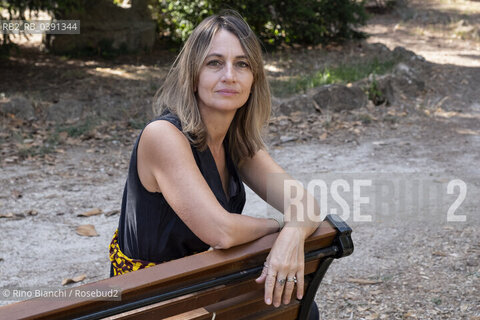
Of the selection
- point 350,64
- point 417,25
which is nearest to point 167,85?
point 350,64

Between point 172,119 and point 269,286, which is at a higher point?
point 172,119

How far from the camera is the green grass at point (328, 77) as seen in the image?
8.45 m

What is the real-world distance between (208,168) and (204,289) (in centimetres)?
72

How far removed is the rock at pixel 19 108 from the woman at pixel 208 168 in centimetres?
504

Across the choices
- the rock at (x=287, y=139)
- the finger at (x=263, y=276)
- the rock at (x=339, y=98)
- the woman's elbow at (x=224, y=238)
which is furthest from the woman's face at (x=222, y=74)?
the rock at (x=339, y=98)

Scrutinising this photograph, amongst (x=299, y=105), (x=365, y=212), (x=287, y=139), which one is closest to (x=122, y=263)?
(x=365, y=212)

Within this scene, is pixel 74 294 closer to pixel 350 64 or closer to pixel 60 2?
pixel 60 2

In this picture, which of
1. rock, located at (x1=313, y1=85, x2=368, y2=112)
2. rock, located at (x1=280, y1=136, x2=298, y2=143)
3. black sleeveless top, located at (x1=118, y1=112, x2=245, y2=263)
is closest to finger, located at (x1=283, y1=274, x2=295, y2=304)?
black sleeveless top, located at (x1=118, y1=112, x2=245, y2=263)

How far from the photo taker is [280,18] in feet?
35.3

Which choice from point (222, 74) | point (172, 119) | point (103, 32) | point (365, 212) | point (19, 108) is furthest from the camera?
point (103, 32)

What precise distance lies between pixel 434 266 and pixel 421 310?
2.14ft

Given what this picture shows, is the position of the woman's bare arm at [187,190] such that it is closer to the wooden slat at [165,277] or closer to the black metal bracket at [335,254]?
the wooden slat at [165,277]

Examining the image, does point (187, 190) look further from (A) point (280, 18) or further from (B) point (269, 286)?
(A) point (280, 18)

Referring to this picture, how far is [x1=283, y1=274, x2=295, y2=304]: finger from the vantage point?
80.2 inches
